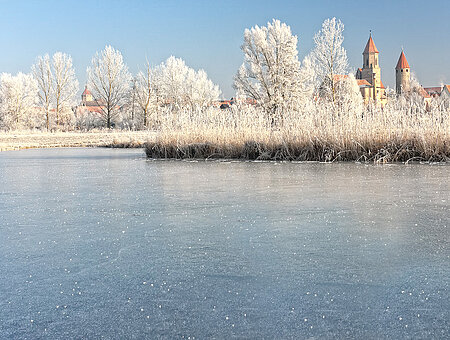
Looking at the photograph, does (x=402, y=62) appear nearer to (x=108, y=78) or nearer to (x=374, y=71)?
(x=374, y=71)

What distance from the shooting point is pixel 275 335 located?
1.33 m

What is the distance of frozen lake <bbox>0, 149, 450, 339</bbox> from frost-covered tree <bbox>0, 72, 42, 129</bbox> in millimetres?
36940

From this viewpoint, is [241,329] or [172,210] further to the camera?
[172,210]

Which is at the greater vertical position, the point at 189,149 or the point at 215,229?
the point at 189,149

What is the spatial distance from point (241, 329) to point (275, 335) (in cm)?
11

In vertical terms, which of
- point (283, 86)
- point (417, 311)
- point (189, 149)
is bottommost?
point (417, 311)

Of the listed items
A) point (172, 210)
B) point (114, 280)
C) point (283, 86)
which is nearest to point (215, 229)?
point (172, 210)

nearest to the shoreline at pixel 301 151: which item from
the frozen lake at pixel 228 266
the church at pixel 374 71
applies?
the frozen lake at pixel 228 266

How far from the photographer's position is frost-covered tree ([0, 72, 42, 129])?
37.6 meters

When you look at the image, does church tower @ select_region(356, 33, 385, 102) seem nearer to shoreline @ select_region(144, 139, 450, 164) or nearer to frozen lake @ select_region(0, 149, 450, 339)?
shoreline @ select_region(144, 139, 450, 164)

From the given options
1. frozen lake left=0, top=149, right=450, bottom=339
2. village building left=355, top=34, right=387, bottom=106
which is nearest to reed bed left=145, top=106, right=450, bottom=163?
frozen lake left=0, top=149, right=450, bottom=339

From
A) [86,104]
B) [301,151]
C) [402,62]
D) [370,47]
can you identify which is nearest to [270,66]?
[301,151]

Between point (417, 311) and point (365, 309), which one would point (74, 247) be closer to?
point (365, 309)

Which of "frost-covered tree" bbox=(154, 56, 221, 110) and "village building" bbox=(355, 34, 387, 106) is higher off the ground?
"village building" bbox=(355, 34, 387, 106)
